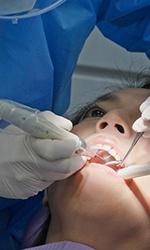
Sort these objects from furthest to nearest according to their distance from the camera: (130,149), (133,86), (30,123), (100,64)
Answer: (100,64) → (133,86) → (130,149) → (30,123)

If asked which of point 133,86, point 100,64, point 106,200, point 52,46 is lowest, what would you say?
point 100,64

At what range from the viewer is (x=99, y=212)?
1.10 m

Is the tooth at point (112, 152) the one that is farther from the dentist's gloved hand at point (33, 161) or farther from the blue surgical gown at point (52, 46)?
the blue surgical gown at point (52, 46)

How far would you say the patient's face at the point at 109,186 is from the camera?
3.60ft

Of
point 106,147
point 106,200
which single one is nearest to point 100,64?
point 106,147

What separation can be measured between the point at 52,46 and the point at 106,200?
48cm

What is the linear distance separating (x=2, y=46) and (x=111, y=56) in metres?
0.82

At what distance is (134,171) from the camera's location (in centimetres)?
107

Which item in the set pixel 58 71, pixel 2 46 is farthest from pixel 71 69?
pixel 2 46

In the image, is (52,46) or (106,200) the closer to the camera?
(106,200)

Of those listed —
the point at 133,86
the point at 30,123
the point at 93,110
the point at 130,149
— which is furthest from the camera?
the point at 133,86

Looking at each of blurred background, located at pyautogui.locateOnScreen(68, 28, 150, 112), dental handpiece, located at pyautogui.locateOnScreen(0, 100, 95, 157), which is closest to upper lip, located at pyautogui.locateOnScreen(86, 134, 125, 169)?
dental handpiece, located at pyautogui.locateOnScreen(0, 100, 95, 157)

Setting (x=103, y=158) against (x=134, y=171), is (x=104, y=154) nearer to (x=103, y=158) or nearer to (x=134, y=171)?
(x=103, y=158)

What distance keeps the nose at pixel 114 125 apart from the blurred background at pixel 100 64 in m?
0.72
